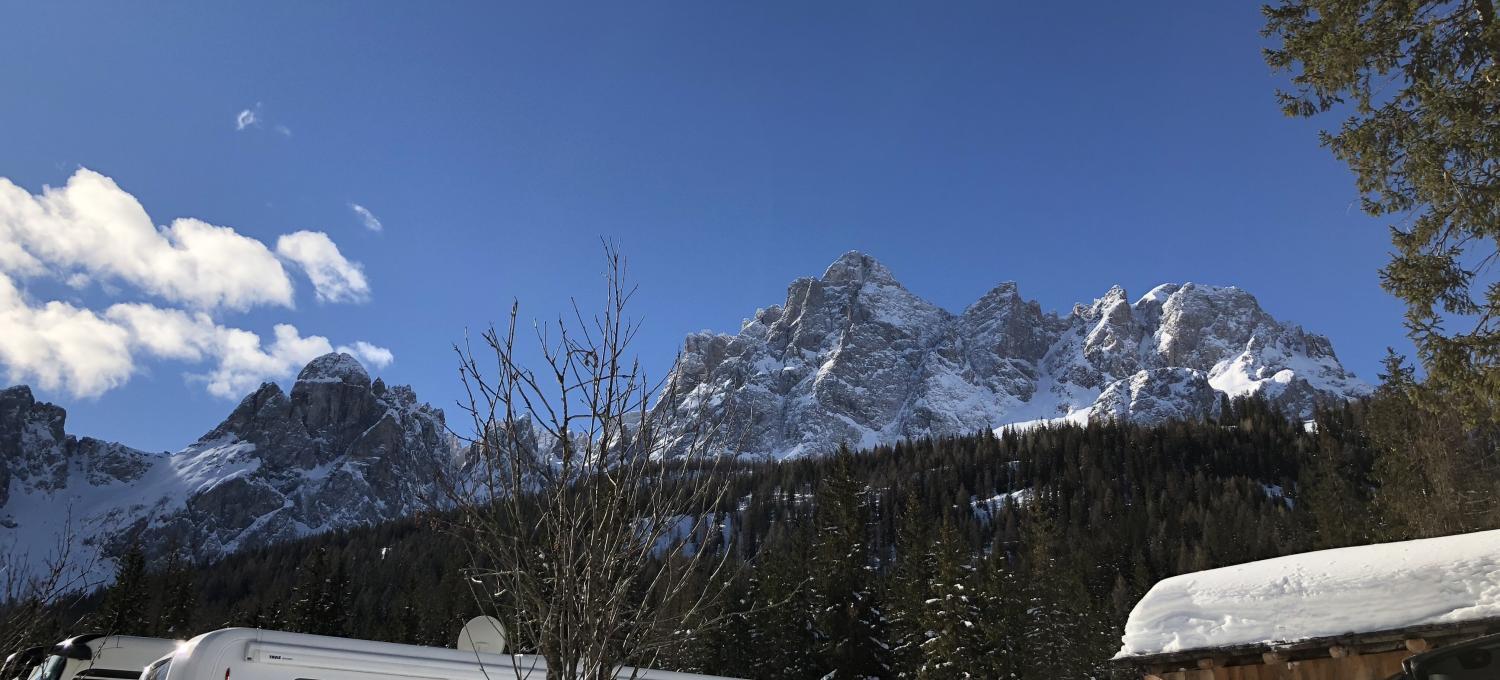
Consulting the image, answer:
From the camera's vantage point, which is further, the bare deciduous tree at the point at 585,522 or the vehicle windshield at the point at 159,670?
the vehicle windshield at the point at 159,670

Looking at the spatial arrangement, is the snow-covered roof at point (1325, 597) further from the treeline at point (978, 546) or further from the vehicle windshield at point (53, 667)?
the vehicle windshield at point (53, 667)

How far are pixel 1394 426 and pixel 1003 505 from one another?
7303 centimetres

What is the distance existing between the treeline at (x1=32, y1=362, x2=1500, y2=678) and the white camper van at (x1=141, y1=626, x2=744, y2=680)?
1.36m

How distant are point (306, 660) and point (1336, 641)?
827 cm

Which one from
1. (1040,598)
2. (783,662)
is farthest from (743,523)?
(783,662)

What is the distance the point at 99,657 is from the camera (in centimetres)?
991

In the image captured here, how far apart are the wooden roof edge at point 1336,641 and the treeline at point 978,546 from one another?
2789mm

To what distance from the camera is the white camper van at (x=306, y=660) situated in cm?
627

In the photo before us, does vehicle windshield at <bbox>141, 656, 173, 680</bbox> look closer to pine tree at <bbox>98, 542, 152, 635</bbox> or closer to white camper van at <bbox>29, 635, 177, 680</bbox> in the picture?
white camper van at <bbox>29, 635, 177, 680</bbox>

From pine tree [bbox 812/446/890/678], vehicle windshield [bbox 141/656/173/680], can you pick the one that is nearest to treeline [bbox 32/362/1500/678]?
pine tree [bbox 812/446/890/678]

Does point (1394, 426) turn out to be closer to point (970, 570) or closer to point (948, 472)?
point (970, 570)

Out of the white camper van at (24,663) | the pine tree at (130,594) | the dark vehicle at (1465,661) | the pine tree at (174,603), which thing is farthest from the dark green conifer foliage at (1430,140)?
the pine tree at (174,603)

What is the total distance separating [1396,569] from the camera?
6.96 m

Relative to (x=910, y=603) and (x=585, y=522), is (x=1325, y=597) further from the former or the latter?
(x=910, y=603)
